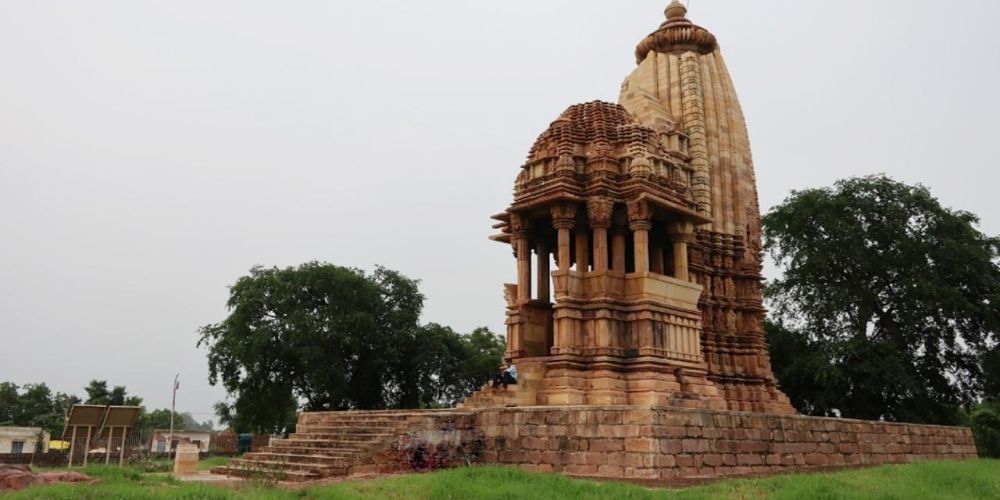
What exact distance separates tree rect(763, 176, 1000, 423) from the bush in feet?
2.80

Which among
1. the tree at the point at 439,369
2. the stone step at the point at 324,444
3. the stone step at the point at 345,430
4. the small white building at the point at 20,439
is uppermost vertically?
the tree at the point at 439,369

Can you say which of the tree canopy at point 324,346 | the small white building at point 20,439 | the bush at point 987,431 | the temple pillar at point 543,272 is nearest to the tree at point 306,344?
the tree canopy at point 324,346

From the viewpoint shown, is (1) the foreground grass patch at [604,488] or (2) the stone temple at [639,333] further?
(2) the stone temple at [639,333]

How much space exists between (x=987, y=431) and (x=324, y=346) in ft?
97.1

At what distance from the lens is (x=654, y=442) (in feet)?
39.8

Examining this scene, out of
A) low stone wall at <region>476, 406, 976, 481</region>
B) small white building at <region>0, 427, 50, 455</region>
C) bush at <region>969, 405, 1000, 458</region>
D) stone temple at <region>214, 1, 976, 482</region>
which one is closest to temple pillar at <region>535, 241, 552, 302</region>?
stone temple at <region>214, 1, 976, 482</region>

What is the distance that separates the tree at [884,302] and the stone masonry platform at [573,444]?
14.6m

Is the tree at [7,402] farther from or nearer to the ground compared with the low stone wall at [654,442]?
farther from the ground

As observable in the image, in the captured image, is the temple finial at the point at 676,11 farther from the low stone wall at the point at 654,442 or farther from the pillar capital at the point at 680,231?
the low stone wall at the point at 654,442

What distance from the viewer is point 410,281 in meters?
38.7

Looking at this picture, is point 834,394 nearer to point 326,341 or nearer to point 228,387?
point 326,341

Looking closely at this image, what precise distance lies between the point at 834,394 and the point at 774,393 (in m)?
9.97

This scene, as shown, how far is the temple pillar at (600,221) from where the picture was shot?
17531 mm

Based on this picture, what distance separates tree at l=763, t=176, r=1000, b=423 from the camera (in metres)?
29.0
